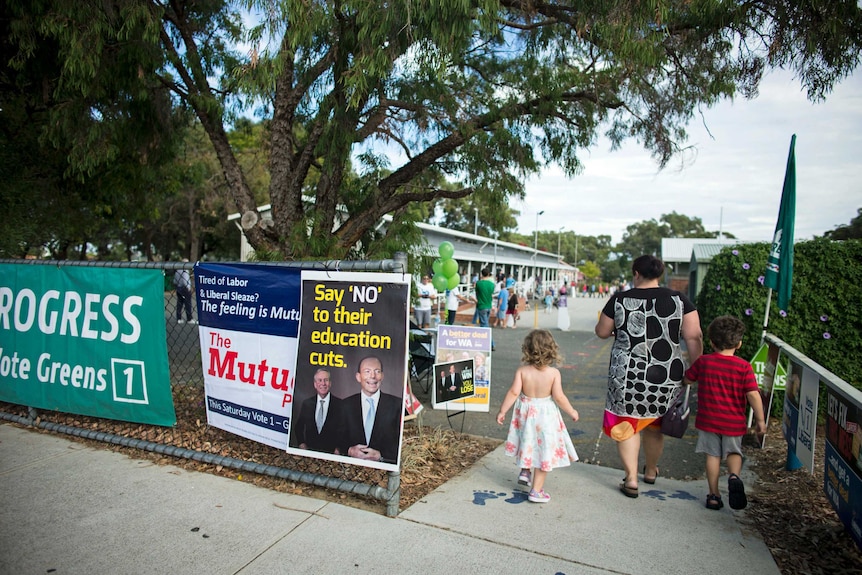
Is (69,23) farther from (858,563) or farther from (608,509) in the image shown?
(858,563)

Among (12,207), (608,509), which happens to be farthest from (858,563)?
(12,207)

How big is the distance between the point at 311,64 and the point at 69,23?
2714 millimetres

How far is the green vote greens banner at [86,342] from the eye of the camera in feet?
15.9

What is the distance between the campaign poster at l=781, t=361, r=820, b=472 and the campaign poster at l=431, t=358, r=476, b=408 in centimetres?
314

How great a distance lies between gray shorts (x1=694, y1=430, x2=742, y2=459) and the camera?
4.05 meters

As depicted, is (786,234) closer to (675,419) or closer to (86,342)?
(675,419)

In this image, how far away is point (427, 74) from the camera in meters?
6.88

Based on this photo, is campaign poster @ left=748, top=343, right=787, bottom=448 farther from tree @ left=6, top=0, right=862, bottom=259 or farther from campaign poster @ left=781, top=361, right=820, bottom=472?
tree @ left=6, top=0, right=862, bottom=259

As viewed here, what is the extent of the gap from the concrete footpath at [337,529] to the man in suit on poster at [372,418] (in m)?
0.45

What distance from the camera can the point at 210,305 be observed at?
467cm

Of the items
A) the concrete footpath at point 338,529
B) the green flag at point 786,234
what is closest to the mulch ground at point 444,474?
the concrete footpath at point 338,529

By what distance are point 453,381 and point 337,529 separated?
2.97 m

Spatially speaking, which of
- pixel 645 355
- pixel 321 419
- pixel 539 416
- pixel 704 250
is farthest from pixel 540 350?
pixel 704 250

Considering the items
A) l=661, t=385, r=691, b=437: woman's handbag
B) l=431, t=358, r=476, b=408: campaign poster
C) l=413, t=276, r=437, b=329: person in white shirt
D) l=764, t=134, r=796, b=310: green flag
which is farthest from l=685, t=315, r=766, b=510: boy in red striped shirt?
l=413, t=276, r=437, b=329: person in white shirt
